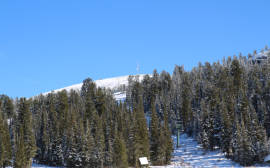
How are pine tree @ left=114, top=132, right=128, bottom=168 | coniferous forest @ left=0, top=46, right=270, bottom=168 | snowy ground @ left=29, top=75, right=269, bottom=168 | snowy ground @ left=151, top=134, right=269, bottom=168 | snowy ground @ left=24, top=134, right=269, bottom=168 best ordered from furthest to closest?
1. coniferous forest @ left=0, top=46, right=270, bottom=168
2. snowy ground @ left=151, top=134, right=269, bottom=168
3. snowy ground @ left=29, top=75, right=269, bottom=168
4. snowy ground @ left=24, top=134, right=269, bottom=168
5. pine tree @ left=114, top=132, right=128, bottom=168

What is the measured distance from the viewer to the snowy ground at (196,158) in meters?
59.5

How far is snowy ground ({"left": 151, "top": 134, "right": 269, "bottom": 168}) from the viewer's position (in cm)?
5950

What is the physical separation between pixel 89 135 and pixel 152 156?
16777 millimetres

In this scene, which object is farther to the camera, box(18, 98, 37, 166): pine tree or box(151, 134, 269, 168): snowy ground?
box(18, 98, 37, 166): pine tree

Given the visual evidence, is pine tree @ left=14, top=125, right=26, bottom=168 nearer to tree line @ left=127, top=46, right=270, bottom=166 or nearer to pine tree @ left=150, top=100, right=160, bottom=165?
pine tree @ left=150, top=100, right=160, bottom=165

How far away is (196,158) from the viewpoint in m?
67.8

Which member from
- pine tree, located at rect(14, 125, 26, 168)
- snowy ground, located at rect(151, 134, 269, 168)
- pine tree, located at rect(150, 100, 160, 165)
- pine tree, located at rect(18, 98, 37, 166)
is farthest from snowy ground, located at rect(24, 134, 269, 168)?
pine tree, located at rect(18, 98, 37, 166)

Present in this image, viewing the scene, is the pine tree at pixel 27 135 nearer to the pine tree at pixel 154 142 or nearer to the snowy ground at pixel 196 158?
the pine tree at pixel 154 142

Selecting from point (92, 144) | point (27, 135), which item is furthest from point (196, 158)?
point (27, 135)

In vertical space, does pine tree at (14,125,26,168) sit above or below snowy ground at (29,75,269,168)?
above

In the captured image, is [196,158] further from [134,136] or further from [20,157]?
[20,157]

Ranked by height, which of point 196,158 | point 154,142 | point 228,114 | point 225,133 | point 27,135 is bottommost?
point 196,158

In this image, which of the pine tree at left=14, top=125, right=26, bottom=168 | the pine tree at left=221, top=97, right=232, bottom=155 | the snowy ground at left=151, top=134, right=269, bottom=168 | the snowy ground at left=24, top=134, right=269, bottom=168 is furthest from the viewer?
the pine tree at left=221, top=97, right=232, bottom=155

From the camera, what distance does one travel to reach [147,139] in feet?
221
